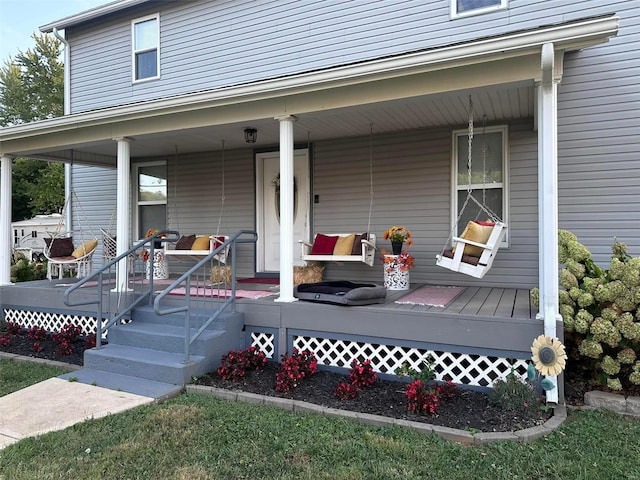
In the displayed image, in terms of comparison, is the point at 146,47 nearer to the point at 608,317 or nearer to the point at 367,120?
the point at 367,120

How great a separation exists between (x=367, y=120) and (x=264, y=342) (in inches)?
117

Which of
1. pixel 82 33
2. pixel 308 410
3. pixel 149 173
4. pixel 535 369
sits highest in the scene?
pixel 82 33

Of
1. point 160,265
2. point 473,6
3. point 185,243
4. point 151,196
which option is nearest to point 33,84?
point 151,196

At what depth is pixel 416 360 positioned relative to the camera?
420 cm

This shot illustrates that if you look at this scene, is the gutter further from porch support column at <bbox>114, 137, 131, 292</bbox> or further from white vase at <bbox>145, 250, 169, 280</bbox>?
white vase at <bbox>145, 250, 169, 280</bbox>

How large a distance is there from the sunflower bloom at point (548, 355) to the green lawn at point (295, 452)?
0.39 metres

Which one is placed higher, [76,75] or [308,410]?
[76,75]

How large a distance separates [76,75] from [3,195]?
3630 mm

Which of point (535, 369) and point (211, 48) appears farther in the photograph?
point (211, 48)

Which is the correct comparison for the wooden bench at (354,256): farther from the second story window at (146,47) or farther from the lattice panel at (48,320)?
the second story window at (146,47)

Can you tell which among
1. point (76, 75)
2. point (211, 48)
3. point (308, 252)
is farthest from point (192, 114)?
point (76, 75)

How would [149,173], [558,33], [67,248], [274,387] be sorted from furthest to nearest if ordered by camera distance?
[149,173], [67,248], [274,387], [558,33]

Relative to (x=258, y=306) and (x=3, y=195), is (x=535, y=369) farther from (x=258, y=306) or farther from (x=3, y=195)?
(x=3, y=195)

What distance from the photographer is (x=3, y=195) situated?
6691 millimetres
